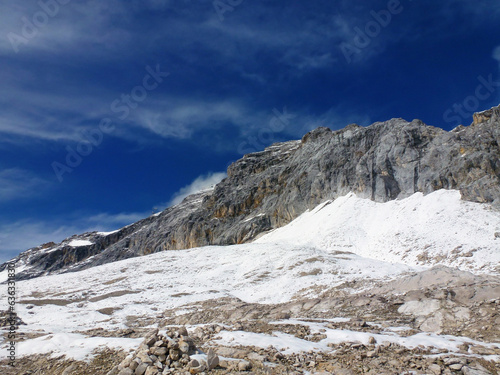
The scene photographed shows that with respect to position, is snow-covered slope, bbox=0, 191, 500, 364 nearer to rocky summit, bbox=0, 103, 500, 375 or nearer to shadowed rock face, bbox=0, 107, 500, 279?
rocky summit, bbox=0, 103, 500, 375

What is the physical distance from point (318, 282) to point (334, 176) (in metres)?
39.3

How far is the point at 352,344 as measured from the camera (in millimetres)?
10266

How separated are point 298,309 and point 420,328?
25.6ft

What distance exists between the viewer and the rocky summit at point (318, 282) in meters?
9.52

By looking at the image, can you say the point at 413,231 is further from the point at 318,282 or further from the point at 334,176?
the point at 334,176

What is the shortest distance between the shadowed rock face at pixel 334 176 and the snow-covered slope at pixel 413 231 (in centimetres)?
267

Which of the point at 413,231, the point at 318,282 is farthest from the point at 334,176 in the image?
the point at 318,282

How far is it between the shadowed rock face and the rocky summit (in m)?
0.27

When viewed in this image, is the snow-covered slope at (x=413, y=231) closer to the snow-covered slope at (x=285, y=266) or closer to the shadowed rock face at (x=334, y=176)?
the snow-covered slope at (x=285, y=266)

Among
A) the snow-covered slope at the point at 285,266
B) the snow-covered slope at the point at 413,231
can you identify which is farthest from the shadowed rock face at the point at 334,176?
the snow-covered slope at the point at 285,266

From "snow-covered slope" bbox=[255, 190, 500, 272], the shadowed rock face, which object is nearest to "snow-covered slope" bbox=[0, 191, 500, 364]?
"snow-covered slope" bbox=[255, 190, 500, 272]

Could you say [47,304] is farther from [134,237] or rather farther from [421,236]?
[134,237]

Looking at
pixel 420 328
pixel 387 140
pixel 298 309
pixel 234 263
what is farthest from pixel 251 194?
pixel 420 328

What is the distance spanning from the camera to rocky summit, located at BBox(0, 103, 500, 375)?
9.52m
